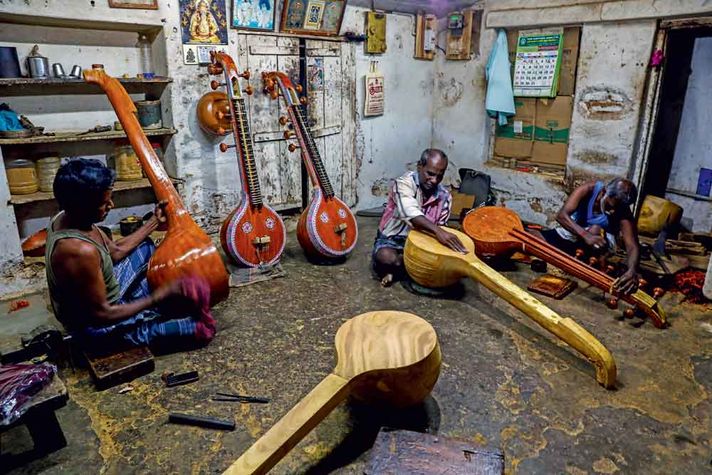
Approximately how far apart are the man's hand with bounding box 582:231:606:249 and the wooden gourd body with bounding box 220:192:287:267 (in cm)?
248

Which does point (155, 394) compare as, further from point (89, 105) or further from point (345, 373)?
point (89, 105)

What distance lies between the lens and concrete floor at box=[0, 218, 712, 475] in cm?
224

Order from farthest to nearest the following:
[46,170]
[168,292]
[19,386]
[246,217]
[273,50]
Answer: [273,50] < [246,217] < [46,170] < [168,292] < [19,386]

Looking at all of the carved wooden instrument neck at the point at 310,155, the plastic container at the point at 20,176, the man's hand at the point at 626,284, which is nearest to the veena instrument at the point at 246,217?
the carved wooden instrument neck at the point at 310,155

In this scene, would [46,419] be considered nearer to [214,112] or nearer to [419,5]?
[214,112]

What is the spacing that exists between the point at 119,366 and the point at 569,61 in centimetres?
505

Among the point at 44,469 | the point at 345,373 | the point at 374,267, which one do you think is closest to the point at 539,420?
the point at 345,373

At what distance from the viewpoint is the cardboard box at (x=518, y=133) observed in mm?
5684

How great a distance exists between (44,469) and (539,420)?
231 cm

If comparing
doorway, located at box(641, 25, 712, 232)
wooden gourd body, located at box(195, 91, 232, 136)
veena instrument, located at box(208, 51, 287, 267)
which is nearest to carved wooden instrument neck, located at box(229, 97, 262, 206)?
veena instrument, located at box(208, 51, 287, 267)

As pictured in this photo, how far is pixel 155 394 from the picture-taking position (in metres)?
2.64

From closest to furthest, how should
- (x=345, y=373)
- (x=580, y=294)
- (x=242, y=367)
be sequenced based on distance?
(x=345, y=373)
(x=242, y=367)
(x=580, y=294)

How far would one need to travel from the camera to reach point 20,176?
12.5 feet

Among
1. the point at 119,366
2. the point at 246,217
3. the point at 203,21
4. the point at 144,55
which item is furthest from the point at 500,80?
the point at 119,366
